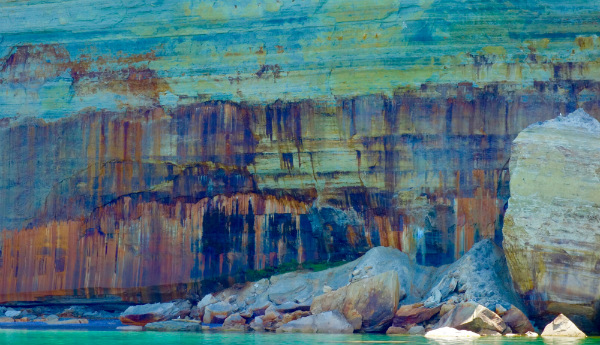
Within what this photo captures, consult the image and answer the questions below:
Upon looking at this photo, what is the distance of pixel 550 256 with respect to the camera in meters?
13.7

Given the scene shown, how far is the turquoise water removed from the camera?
12.4m

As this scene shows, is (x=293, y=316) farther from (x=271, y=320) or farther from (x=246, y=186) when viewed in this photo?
(x=246, y=186)

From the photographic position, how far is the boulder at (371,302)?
571 inches

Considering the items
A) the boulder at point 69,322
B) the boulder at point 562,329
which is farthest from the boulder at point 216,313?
the boulder at point 562,329

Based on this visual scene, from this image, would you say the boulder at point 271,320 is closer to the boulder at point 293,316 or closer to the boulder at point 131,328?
the boulder at point 293,316

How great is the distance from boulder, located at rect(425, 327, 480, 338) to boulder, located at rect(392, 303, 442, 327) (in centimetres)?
69

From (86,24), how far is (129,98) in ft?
6.01

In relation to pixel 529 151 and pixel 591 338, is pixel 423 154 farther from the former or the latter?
pixel 591 338

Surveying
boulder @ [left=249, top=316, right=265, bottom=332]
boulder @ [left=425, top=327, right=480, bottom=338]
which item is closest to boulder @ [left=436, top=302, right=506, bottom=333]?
boulder @ [left=425, top=327, right=480, bottom=338]

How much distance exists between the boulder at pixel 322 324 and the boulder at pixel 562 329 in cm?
299

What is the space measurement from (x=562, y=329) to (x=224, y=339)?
4879mm

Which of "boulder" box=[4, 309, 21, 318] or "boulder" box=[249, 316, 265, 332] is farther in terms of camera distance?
"boulder" box=[4, 309, 21, 318]

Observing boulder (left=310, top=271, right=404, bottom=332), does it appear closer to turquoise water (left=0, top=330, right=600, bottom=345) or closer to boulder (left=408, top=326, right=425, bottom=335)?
boulder (left=408, top=326, right=425, bottom=335)

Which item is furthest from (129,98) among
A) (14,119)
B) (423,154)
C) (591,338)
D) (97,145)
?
(591,338)
